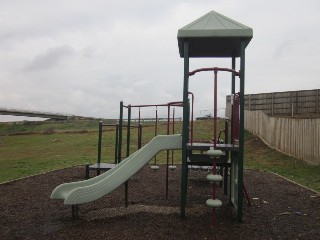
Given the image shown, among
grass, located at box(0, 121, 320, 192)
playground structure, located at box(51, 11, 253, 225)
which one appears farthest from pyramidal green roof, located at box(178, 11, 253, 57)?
grass, located at box(0, 121, 320, 192)

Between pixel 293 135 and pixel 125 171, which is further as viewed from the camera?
pixel 293 135

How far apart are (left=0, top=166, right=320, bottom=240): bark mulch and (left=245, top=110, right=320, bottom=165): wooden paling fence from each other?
14.9 feet

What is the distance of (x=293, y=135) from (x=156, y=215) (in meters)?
10.6

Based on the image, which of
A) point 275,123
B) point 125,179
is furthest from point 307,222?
point 275,123

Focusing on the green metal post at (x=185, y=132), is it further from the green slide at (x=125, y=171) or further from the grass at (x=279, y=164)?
the grass at (x=279, y=164)

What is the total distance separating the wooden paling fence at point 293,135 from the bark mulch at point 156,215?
178 inches

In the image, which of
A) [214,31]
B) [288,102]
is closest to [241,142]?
[214,31]

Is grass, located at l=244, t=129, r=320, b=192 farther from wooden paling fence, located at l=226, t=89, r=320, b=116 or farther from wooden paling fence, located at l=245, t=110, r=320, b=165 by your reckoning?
wooden paling fence, located at l=226, t=89, r=320, b=116

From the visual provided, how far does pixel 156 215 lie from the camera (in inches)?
233

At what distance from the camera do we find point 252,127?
22.2 metres

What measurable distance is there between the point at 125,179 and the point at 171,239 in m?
1.58

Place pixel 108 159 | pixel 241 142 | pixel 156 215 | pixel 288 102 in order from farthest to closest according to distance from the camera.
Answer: pixel 288 102 < pixel 108 159 < pixel 156 215 < pixel 241 142

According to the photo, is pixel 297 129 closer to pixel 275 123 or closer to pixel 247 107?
pixel 275 123

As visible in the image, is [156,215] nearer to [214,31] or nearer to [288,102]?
[214,31]
